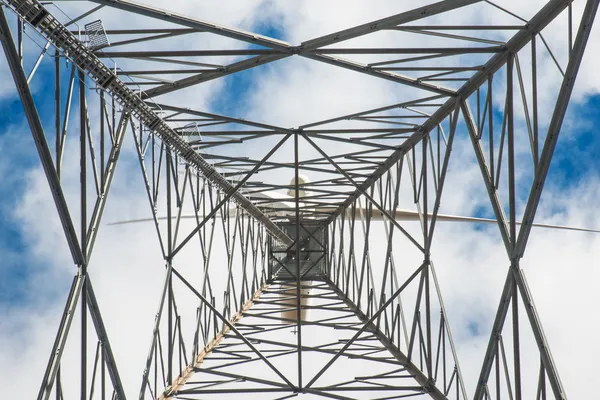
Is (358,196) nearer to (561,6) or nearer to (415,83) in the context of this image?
(415,83)

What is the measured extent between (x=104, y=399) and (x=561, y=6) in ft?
40.0

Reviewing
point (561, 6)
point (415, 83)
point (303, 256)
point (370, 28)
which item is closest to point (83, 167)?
point (370, 28)

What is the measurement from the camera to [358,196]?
32.8 metres

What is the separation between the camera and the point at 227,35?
15680 mm

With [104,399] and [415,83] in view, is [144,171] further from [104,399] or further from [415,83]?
[415,83]

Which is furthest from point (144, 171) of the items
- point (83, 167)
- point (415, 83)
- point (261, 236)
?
point (261, 236)

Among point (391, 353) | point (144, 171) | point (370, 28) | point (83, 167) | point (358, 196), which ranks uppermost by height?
point (358, 196)

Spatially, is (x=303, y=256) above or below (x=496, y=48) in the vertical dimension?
above

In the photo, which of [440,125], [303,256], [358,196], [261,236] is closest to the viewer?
A: [440,125]

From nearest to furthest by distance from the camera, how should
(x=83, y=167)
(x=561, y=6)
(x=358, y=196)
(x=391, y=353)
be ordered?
(x=561, y=6) < (x=83, y=167) < (x=391, y=353) < (x=358, y=196)

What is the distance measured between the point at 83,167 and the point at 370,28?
683 cm

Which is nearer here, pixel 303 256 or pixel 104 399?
pixel 104 399

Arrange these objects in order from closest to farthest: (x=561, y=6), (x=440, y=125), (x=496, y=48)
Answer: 1. (x=561, y=6)
2. (x=496, y=48)
3. (x=440, y=125)

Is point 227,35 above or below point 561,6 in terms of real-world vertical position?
above
